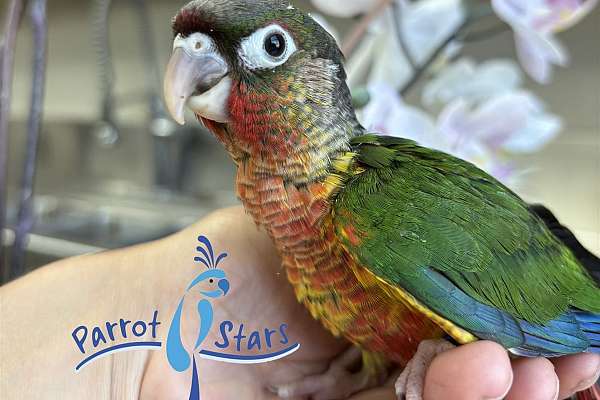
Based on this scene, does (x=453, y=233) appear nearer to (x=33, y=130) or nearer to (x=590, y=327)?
(x=590, y=327)

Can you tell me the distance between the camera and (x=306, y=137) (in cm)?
32

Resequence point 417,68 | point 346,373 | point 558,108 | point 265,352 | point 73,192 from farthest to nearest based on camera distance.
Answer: point 73,192
point 558,108
point 417,68
point 346,373
point 265,352

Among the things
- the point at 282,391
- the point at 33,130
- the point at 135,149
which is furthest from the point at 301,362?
the point at 135,149

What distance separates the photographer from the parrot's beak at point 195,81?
28cm

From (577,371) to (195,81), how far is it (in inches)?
11.9

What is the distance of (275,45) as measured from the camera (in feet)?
0.96

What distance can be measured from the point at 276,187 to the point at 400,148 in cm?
9

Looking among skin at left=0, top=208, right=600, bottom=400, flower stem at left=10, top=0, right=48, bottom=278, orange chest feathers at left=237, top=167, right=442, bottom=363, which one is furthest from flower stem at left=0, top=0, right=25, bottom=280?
orange chest feathers at left=237, top=167, right=442, bottom=363

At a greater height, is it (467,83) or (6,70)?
(467,83)

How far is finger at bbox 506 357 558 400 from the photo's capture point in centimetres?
30

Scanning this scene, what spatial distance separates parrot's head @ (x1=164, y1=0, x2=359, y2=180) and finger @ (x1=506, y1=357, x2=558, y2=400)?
0.59ft

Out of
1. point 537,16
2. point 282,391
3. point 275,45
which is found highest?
point 537,16

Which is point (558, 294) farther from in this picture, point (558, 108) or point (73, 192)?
point (73, 192)

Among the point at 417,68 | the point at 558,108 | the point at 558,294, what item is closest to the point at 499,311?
the point at 558,294
